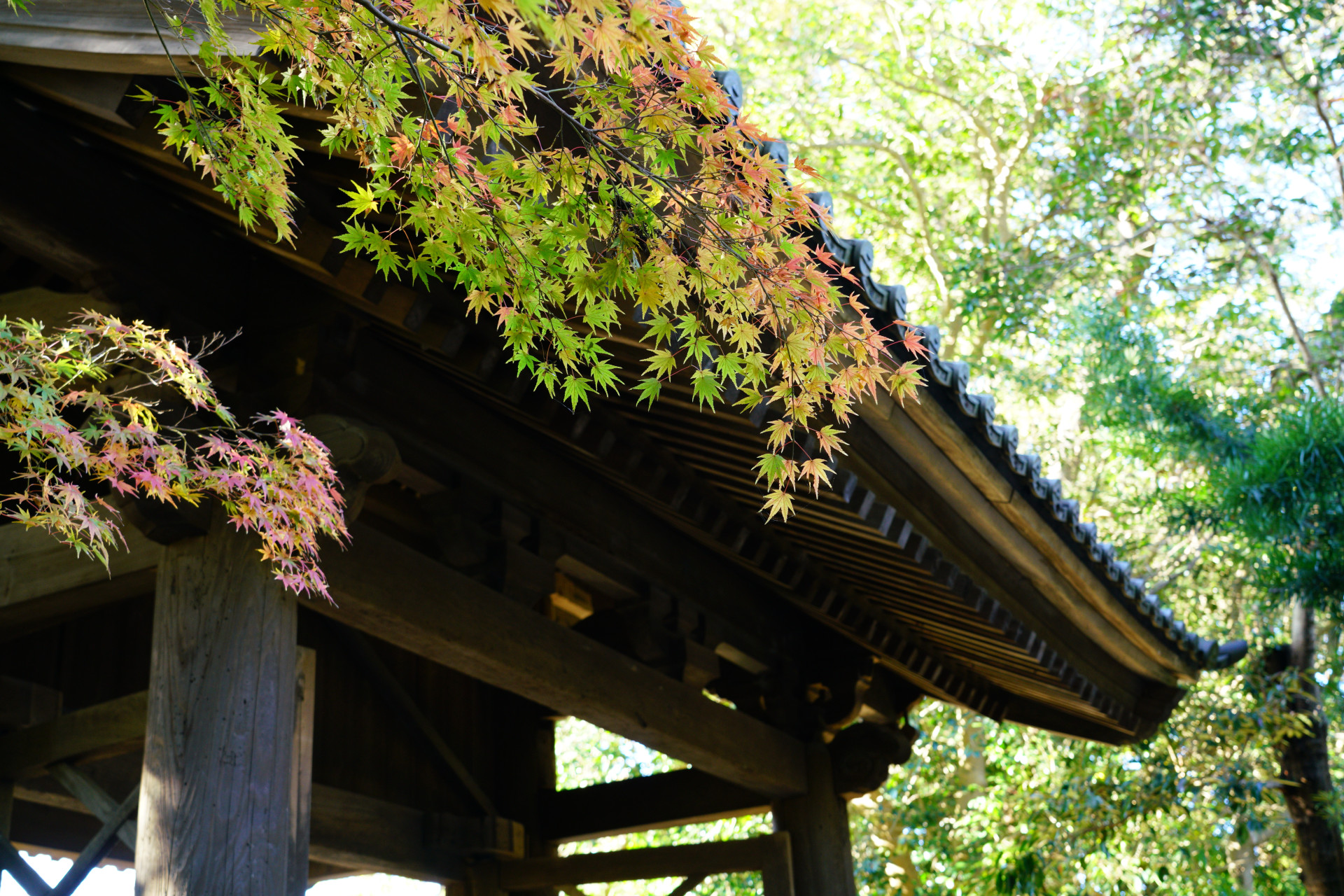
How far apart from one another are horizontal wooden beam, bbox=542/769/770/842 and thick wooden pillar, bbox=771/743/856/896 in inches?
7.2

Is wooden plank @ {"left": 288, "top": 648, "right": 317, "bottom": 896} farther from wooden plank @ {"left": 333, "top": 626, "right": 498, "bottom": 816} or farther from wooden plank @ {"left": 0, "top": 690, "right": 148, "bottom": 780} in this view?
wooden plank @ {"left": 333, "top": 626, "right": 498, "bottom": 816}

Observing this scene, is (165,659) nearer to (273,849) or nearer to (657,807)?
(273,849)

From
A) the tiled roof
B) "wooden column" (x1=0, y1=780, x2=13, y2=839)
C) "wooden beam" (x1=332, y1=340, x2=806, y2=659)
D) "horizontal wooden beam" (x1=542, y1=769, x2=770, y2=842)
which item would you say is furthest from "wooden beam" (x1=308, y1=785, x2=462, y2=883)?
the tiled roof

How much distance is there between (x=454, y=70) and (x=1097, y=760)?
8757mm

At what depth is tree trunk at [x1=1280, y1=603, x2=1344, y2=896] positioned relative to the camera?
7656 millimetres

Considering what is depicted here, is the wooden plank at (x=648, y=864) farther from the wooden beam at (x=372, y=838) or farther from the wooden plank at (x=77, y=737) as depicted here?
the wooden plank at (x=77, y=737)

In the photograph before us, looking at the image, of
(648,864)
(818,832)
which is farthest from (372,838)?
(818,832)

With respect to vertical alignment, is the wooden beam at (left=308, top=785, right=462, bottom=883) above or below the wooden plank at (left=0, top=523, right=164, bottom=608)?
below

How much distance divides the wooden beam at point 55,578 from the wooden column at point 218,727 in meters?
0.45

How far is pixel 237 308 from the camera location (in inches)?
126

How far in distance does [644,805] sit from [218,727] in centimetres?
371

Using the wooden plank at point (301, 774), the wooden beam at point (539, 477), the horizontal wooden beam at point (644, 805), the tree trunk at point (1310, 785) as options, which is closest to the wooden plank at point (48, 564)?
the wooden plank at point (301, 774)

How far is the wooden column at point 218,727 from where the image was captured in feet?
8.20

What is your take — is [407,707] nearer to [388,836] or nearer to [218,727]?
[388,836]
